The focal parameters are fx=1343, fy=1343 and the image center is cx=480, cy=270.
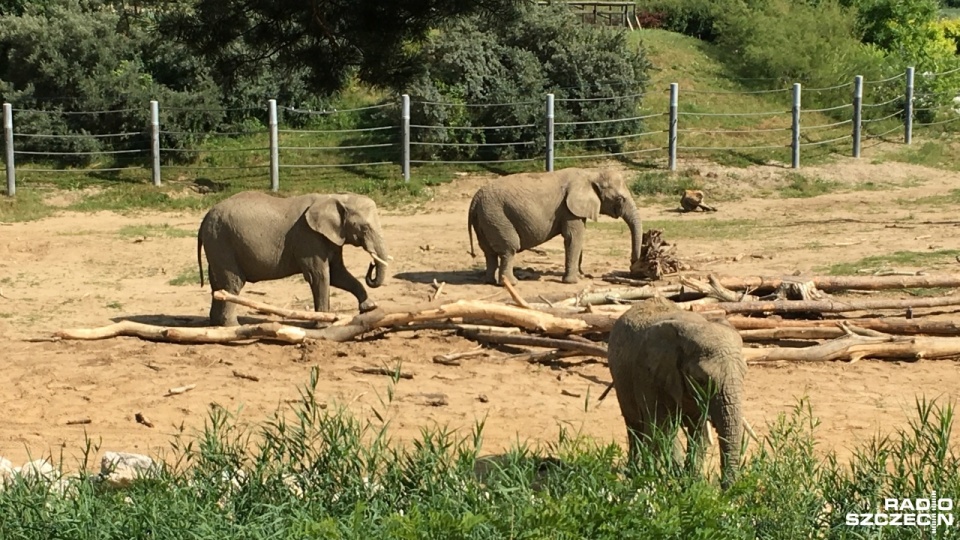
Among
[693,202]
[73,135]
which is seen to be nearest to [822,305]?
[693,202]

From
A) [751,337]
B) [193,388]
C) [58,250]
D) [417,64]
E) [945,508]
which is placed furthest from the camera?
[58,250]

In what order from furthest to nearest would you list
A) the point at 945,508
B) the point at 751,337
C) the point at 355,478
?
the point at 751,337 < the point at 355,478 < the point at 945,508

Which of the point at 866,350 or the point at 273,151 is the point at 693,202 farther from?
the point at 866,350

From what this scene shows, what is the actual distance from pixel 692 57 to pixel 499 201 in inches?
597

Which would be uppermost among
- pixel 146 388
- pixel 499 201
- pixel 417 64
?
pixel 417 64

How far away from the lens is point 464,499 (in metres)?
5.74

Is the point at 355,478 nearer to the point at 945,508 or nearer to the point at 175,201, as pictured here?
the point at 945,508

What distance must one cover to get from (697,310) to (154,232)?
8709 millimetres

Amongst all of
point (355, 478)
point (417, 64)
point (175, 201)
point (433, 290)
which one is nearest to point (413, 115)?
point (175, 201)

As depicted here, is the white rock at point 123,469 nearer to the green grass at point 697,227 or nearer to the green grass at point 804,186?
the green grass at point 697,227

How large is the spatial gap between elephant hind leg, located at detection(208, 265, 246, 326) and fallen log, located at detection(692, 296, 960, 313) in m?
3.81

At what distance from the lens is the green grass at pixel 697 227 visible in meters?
16.0

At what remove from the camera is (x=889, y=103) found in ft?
78.9

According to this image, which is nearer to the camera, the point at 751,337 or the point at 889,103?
the point at 751,337
